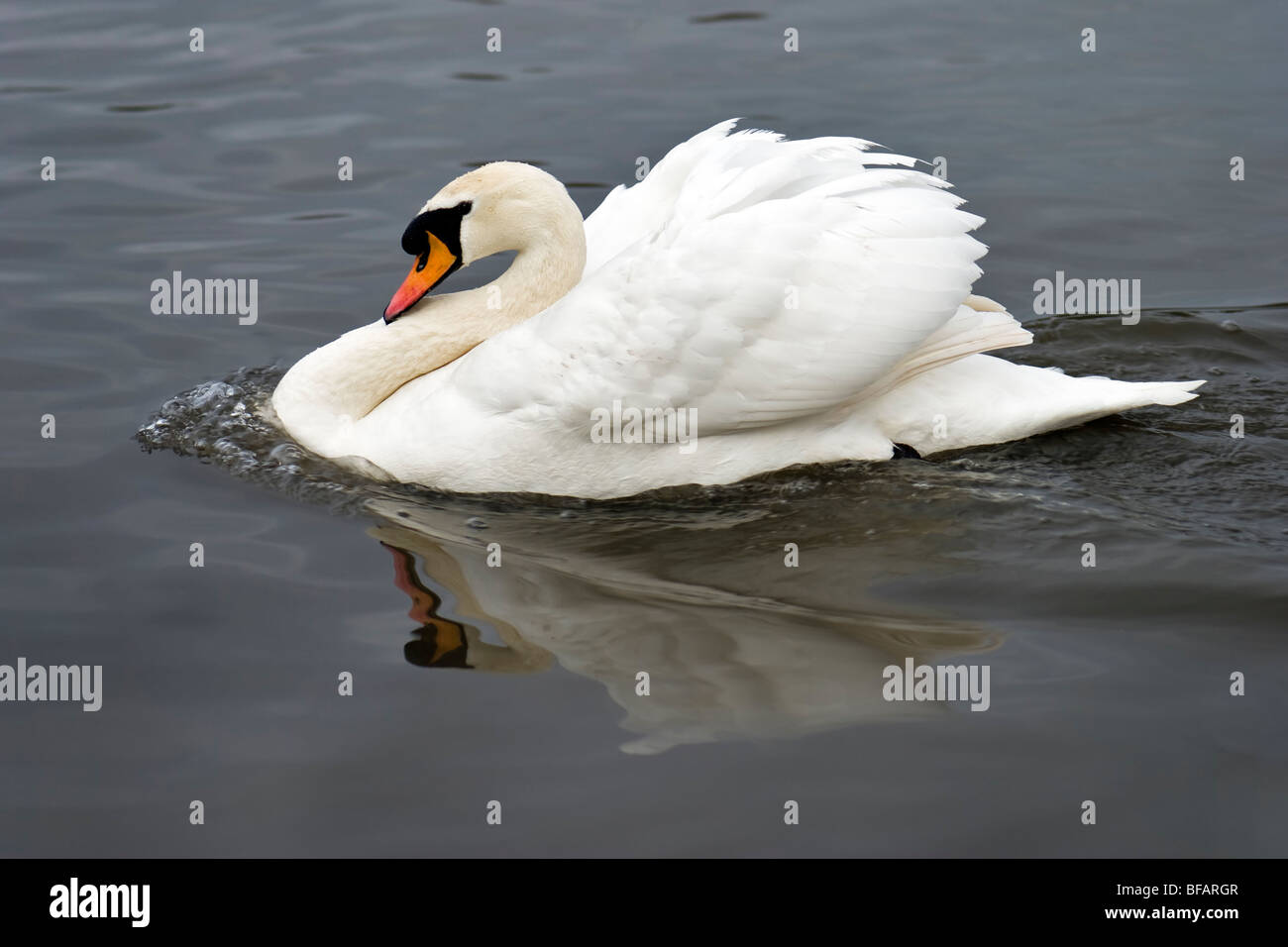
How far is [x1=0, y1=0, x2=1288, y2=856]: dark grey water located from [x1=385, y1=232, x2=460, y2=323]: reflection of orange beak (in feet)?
2.52

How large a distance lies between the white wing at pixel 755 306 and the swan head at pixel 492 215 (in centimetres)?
53

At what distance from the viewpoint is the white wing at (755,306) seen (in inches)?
232

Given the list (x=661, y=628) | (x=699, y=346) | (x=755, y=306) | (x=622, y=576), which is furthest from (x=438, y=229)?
(x=661, y=628)

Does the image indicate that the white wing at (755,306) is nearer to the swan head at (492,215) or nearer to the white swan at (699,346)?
the white swan at (699,346)

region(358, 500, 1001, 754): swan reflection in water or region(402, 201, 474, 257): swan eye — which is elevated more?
region(402, 201, 474, 257): swan eye

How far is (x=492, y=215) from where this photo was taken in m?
6.53

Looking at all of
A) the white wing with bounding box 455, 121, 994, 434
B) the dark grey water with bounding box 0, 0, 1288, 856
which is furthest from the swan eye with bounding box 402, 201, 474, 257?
the dark grey water with bounding box 0, 0, 1288, 856

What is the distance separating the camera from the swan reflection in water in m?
4.72

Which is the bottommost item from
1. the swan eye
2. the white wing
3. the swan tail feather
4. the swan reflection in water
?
the swan reflection in water

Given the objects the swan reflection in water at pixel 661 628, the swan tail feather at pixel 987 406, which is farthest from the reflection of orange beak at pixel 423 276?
the swan tail feather at pixel 987 406

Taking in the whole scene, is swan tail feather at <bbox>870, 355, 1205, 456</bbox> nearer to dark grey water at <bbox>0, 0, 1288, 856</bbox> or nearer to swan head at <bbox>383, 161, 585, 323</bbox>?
dark grey water at <bbox>0, 0, 1288, 856</bbox>

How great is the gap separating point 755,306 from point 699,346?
25 cm

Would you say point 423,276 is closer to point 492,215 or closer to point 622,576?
point 492,215

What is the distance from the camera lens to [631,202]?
7.05 m
